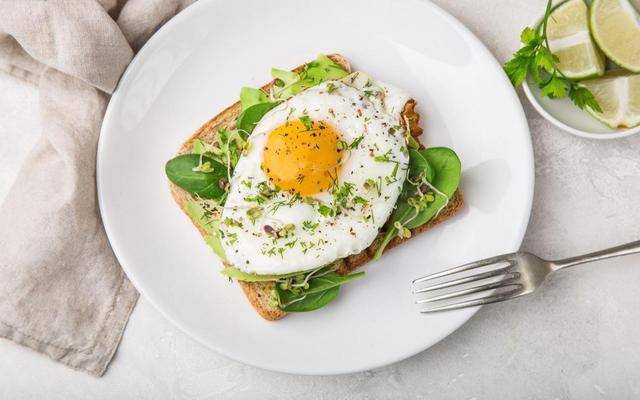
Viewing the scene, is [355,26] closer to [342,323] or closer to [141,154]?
[141,154]

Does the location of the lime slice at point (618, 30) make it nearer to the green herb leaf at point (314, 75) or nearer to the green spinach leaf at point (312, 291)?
the green herb leaf at point (314, 75)

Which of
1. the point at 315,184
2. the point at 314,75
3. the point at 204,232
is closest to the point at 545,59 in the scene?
the point at 314,75

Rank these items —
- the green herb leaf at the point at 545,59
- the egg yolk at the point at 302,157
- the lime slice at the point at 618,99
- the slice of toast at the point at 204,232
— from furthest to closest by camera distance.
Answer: the slice of toast at the point at 204,232 < the lime slice at the point at 618,99 < the green herb leaf at the point at 545,59 < the egg yolk at the point at 302,157

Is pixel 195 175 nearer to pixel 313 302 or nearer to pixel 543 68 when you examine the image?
pixel 313 302

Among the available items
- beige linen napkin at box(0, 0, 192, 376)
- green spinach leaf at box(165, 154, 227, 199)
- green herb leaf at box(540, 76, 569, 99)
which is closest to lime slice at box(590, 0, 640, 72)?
green herb leaf at box(540, 76, 569, 99)

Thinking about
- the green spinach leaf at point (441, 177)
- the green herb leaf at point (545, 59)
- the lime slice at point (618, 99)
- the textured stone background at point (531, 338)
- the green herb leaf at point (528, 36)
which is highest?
the green herb leaf at point (528, 36)

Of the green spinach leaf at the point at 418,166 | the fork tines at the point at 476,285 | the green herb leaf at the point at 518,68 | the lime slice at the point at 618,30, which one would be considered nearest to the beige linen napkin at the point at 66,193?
the green spinach leaf at the point at 418,166
